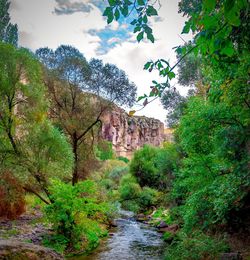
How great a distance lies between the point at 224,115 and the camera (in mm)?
11227

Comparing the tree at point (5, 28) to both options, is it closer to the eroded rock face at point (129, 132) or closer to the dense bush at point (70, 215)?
the dense bush at point (70, 215)

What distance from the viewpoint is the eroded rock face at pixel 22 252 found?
467cm

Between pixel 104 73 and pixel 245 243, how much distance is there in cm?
1801

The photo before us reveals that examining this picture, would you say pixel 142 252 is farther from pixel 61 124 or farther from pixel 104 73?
pixel 104 73

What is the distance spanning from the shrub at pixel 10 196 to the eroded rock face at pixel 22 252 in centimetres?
1177

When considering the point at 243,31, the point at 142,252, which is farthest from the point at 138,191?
the point at 243,31

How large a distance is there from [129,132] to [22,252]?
124688mm

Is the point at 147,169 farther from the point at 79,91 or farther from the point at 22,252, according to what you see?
the point at 22,252

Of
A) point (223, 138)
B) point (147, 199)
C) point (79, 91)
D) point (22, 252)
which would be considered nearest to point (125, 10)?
point (22, 252)

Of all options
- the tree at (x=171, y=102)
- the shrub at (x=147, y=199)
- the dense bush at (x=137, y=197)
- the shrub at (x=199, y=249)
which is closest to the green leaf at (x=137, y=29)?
the shrub at (x=199, y=249)

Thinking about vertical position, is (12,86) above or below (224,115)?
above

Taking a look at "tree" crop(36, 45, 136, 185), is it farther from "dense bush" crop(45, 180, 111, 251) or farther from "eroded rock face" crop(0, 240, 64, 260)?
"eroded rock face" crop(0, 240, 64, 260)

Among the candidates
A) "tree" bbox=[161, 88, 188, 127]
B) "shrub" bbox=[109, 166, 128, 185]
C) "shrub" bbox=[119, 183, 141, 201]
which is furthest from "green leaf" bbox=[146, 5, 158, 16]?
"shrub" bbox=[109, 166, 128, 185]

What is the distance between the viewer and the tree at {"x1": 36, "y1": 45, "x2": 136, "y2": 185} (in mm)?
A: 24406
